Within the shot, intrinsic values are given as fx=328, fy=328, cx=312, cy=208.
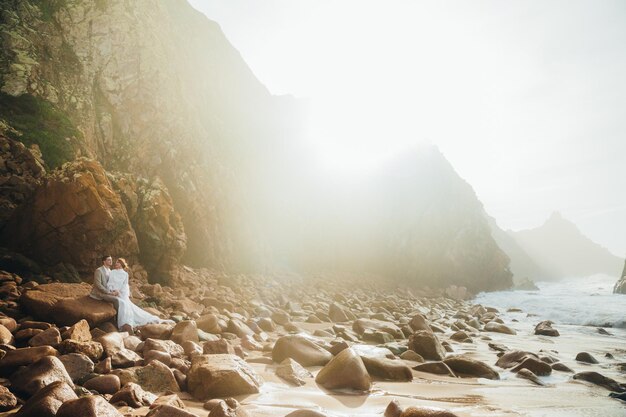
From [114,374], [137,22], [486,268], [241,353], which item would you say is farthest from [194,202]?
[486,268]

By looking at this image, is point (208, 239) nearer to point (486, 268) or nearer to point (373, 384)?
point (373, 384)

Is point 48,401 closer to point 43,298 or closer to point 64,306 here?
point 64,306

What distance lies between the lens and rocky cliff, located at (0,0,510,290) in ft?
30.3

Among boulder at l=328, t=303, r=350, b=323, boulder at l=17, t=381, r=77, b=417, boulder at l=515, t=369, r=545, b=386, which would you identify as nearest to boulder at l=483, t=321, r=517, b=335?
boulder at l=328, t=303, r=350, b=323

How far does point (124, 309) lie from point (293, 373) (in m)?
3.58

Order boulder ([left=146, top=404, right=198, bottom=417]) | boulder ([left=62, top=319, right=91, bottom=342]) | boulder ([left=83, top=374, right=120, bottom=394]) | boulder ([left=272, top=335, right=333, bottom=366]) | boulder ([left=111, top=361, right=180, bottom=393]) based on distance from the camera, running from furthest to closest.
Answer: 1. boulder ([left=272, top=335, right=333, bottom=366])
2. boulder ([left=62, top=319, right=91, bottom=342])
3. boulder ([left=111, top=361, right=180, bottom=393])
4. boulder ([left=83, top=374, right=120, bottom=394])
5. boulder ([left=146, top=404, right=198, bottom=417])

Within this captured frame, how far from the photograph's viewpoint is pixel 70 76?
46.7ft

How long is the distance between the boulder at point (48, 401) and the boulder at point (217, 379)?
1383mm

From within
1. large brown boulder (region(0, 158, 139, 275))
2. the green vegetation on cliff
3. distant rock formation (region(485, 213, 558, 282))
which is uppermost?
the green vegetation on cliff

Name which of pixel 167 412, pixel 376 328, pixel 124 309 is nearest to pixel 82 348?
pixel 167 412

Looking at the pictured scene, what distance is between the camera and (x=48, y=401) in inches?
105

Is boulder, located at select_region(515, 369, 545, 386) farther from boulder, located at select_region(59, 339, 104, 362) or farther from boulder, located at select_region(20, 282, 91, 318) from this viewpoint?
boulder, located at select_region(20, 282, 91, 318)

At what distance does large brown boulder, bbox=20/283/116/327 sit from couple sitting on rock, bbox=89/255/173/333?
138 millimetres

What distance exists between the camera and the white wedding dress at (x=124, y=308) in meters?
6.18
